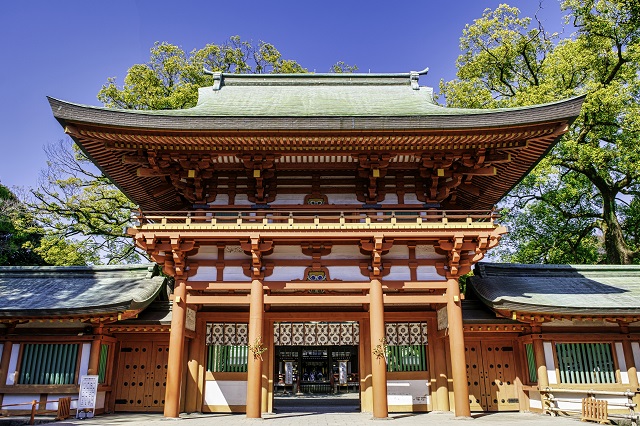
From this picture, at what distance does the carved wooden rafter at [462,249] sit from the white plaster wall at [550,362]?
3528 millimetres

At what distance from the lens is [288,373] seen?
31.2 metres

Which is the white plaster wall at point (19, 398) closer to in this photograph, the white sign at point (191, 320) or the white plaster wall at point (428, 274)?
the white sign at point (191, 320)

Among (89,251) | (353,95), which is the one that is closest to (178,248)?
(353,95)

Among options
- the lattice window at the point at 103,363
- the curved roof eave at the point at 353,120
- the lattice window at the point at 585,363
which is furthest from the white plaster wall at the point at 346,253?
the lattice window at the point at 103,363

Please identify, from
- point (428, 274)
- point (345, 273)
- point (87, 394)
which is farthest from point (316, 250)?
point (87, 394)

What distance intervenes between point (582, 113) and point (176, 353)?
856 inches

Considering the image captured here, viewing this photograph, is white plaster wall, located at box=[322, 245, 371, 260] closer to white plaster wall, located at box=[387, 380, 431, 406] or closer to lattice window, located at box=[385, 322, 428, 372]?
lattice window, located at box=[385, 322, 428, 372]

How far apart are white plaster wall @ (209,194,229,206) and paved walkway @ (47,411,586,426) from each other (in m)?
5.82

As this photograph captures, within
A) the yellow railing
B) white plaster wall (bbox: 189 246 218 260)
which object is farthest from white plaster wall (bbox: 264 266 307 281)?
white plaster wall (bbox: 189 246 218 260)

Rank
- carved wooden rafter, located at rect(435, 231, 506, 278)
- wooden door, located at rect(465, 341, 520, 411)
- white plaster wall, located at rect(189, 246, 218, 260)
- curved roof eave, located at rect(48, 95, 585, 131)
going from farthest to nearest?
wooden door, located at rect(465, 341, 520, 411) → white plaster wall, located at rect(189, 246, 218, 260) → carved wooden rafter, located at rect(435, 231, 506, 278) → curved roof eave, located at rect(48, 95, 585, 131)

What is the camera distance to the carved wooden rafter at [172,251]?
11641 mm

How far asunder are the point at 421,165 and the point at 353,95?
585 centimetres

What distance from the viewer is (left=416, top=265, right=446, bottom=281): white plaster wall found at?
1244cm

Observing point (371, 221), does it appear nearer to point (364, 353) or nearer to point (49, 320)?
point (364, 353)
